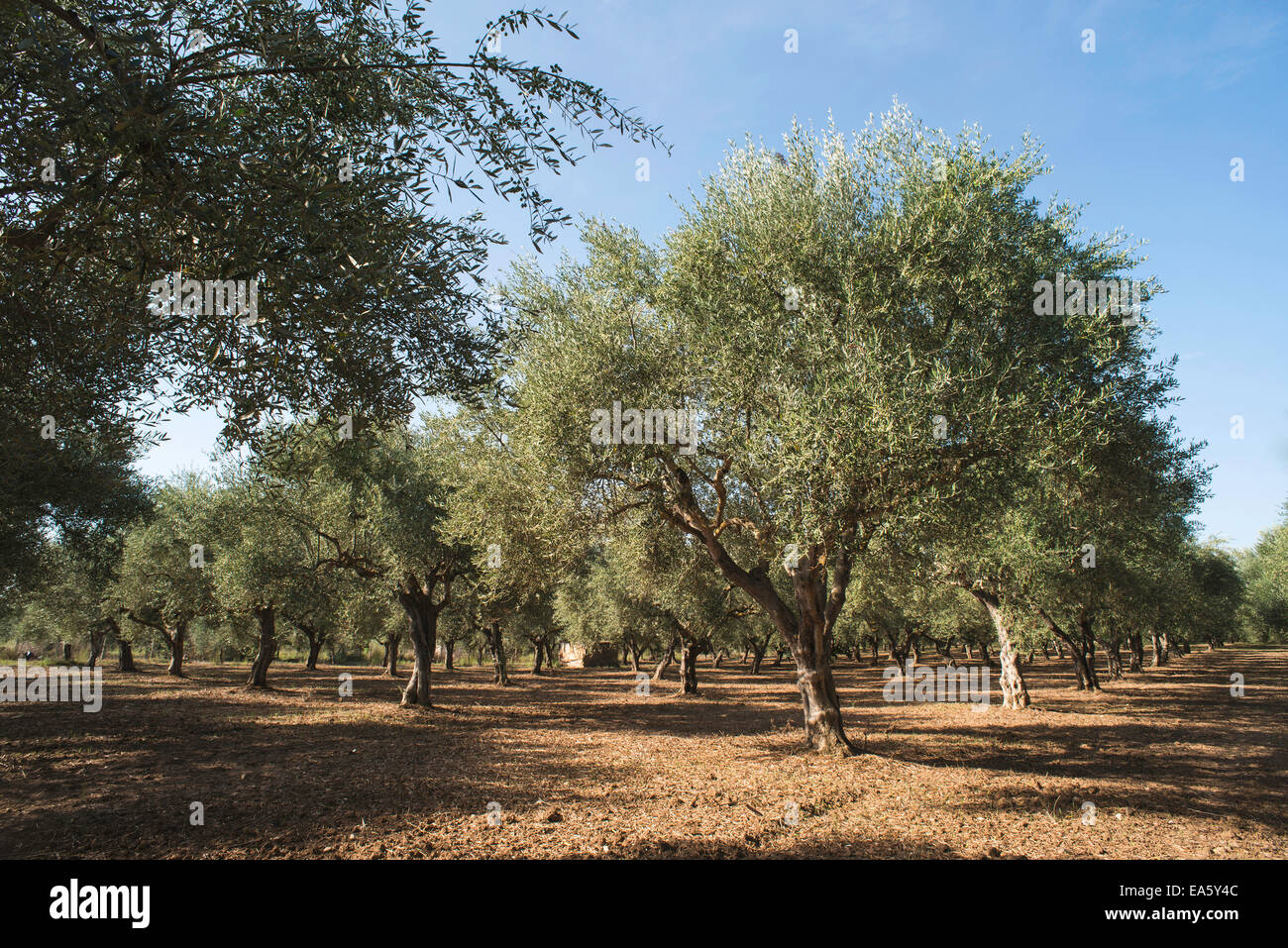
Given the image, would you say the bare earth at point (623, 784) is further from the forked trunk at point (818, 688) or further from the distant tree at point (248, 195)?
the distant tree at point (248, 195)

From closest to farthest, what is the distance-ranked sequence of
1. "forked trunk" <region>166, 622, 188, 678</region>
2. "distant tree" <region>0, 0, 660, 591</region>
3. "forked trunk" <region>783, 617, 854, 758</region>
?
"distant tree" <region>0, 0, 660, 591</region> → "forked trunk" <region>783, 617, 854, 758</region> → "forked trunk" <region>166, 622, 188, 678</region>

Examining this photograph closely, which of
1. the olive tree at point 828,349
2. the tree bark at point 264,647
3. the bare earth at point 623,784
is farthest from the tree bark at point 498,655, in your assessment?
the olive tree at point 828,349

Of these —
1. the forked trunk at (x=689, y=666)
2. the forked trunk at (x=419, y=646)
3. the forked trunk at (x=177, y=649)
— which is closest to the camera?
the forked trunk at (x=419, y=646)

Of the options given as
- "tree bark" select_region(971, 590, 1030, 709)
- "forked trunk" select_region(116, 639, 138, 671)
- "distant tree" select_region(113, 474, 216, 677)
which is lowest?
"forked trunk" select_region(116, 639, 138, 671)

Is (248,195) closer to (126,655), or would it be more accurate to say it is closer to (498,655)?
(498,655)

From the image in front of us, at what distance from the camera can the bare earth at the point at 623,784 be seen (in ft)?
28.1

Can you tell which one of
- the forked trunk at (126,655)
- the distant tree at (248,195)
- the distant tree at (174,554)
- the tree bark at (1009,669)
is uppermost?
the distant tree at (248,195)

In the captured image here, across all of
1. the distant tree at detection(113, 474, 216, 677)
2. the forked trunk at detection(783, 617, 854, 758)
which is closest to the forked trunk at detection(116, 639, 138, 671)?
the distant tree at detection(113, 474, 216, 677)

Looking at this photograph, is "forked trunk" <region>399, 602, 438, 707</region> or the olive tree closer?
the olive tree

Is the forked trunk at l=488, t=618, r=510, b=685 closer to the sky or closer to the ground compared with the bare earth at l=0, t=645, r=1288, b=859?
closer to the ground

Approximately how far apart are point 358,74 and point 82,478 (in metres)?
13.8

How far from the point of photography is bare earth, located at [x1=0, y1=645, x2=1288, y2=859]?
8.57m

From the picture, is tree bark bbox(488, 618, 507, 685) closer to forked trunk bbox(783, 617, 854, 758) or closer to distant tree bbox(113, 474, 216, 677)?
distant tree bbox(113, 474, 216, 677)

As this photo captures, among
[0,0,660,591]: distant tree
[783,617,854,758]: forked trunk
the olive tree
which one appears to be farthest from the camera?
[783,617,854,758]: forked trunk
